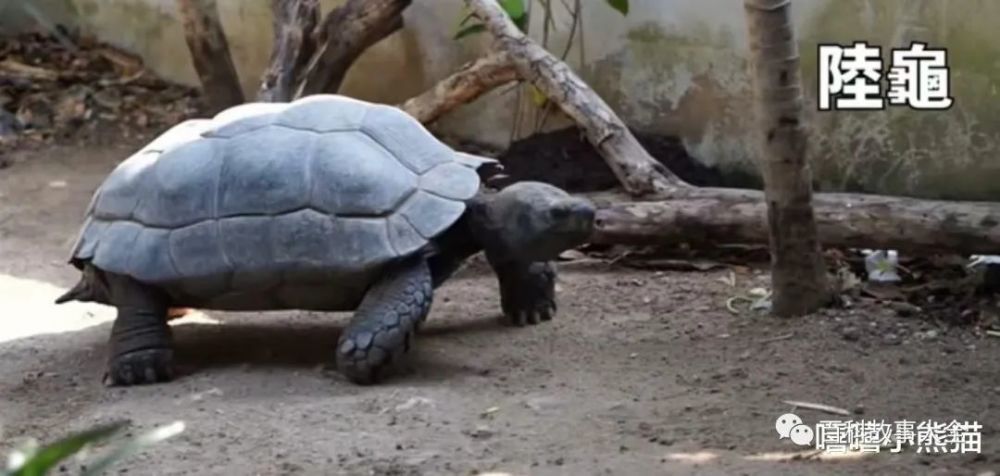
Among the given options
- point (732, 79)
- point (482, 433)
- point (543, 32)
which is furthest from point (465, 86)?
point (482, 433)

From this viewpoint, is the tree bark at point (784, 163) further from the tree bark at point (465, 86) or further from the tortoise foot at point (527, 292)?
the tree bark at point (465, 86)

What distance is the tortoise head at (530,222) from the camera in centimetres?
480

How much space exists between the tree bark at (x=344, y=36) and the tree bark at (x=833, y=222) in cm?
175

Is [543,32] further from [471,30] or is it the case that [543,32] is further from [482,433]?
[482,433]

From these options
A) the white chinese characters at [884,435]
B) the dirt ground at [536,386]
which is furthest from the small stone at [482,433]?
the white chinese characters at [884,435]

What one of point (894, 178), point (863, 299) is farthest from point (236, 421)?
point (894, 178)

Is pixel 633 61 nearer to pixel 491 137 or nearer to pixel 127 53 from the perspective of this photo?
pixel 491 137

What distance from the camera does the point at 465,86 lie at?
22.1 feet

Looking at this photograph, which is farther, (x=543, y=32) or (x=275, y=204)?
(x=543, y=32)

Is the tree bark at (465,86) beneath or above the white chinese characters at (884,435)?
above

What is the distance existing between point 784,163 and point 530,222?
915mm

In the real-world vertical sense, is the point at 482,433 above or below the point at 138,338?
below

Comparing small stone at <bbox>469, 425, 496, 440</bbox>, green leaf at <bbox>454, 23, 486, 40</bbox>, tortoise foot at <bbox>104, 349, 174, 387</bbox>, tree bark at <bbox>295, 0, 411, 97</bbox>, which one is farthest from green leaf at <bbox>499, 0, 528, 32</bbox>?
small stone at <bbox>469, 425, 496, 440</bbox>

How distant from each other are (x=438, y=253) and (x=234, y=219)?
2.27ft
